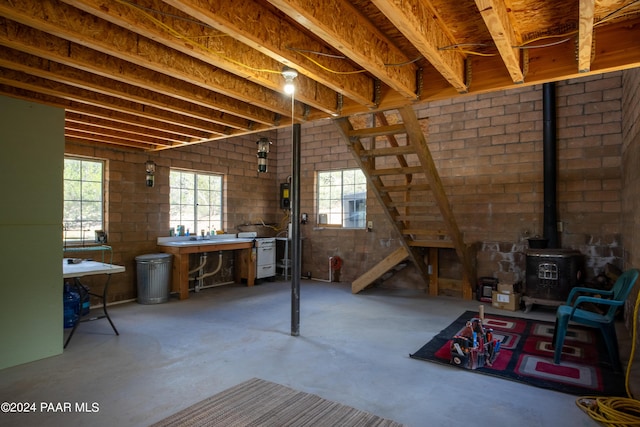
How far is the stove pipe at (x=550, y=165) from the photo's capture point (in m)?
5.24

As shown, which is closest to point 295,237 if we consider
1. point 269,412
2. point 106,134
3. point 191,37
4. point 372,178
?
point 372,178

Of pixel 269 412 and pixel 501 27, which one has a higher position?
pixel 501 27

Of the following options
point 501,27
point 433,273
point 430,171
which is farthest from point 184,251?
point 501,27

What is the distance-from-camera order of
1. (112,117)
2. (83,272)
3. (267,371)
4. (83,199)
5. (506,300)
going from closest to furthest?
(267,371) < (83,272) < (112,117) < (506,300) < (83,199)

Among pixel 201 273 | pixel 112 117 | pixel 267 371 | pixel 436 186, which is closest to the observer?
pixel 267 371

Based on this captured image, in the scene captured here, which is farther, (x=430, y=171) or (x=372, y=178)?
(x=372, y=178)

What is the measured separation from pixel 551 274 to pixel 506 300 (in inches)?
29.0

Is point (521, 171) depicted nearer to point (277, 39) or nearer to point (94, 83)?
point (277, 39)

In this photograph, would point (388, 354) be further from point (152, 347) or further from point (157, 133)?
point (157, 133)

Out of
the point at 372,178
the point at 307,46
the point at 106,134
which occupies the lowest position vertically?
the point at 372,178

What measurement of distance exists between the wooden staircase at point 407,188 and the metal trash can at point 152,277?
317cm

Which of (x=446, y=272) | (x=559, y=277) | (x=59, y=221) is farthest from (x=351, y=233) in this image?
(x=59, y=221)

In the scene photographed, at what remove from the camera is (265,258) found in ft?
23.9

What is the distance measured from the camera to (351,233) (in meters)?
7.43
